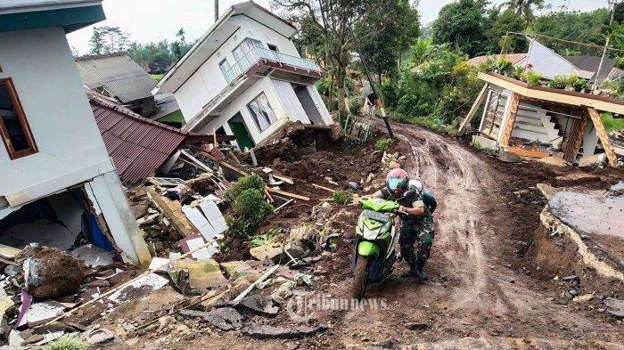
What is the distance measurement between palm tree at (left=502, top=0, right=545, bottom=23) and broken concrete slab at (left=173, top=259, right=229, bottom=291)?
45635mm

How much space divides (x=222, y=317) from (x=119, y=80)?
28640 millimetres

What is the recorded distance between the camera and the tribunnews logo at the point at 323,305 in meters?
5.67

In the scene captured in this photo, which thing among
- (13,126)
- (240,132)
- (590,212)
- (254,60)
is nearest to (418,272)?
(590,212)

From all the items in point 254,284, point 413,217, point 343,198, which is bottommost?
point 343,198

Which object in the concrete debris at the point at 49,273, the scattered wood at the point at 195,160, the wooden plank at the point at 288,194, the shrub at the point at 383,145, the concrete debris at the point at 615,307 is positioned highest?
the concrete debris at the point at 615,307

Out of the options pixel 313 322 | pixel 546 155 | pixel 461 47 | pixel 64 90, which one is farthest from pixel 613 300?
pixel 461 47

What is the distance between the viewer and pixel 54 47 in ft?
27.8

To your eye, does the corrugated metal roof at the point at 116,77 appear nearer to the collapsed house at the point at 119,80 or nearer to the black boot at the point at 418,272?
the collapsed house at the point at 119,80

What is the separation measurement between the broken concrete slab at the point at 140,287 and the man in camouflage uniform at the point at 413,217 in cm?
424

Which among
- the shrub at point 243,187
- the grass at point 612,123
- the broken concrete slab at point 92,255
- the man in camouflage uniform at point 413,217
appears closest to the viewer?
the man in camouflage uniform at point 413,217

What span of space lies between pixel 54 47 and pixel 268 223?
642cm

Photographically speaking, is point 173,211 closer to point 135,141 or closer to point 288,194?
point 288,194

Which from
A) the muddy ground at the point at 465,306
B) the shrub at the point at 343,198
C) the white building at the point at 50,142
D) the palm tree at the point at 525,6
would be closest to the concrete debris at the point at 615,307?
the muddy ground at the point at 465,306

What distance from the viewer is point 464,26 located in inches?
1522
